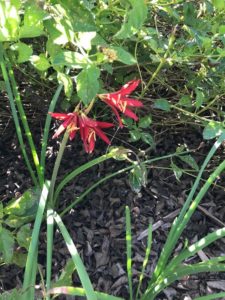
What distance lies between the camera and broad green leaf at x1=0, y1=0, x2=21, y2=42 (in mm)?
985

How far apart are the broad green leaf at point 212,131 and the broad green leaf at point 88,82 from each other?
0.38 meters

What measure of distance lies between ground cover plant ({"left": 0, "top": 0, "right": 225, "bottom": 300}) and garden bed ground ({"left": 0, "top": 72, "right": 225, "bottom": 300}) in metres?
0.03

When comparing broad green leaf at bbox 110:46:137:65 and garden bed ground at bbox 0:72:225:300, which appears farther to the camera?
garden bed ground at bbox 0:72:225:300

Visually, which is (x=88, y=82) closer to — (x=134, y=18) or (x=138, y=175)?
(x=134, y=18)

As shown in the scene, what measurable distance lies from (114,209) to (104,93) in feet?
1.29

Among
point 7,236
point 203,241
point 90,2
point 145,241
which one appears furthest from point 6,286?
point 90,2

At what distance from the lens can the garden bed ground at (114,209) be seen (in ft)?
4.50

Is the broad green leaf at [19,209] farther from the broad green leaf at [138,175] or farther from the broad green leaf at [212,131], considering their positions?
the broad green leaf at [212,131]

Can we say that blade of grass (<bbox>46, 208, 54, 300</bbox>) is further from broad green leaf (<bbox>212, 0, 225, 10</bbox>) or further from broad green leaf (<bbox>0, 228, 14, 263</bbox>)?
broad green leaf (<bbox>212, 0, 225, 10</bbox>)

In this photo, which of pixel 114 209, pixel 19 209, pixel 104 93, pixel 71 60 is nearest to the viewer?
pixel 71 60

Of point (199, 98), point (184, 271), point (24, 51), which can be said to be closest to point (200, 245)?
point (184, 271)

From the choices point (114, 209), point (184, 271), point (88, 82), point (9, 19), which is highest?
point (9, 19)

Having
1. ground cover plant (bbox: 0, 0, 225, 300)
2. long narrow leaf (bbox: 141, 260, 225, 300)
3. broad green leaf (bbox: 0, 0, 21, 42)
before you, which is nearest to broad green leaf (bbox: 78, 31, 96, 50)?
ground cover plant (bbox: 0, 0, 225, 300)

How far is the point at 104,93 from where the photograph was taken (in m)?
1.30
